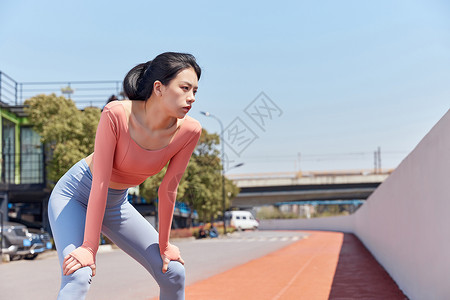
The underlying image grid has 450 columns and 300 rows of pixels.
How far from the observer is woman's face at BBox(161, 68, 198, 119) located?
3.48m

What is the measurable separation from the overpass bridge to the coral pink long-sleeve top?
62.2 meters

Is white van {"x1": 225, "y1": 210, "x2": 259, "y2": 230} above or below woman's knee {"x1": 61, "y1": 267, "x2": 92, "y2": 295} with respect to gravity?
below

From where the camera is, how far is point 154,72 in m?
3.57

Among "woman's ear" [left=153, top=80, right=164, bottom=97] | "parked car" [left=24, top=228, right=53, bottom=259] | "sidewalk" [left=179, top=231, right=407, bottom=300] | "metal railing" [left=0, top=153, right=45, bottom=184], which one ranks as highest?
"woman's ear" [left=153, top=80, right=164, bottom=97]

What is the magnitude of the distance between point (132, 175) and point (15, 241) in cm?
1844

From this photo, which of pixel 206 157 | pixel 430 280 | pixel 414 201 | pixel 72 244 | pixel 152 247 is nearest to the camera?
pixel 72 244

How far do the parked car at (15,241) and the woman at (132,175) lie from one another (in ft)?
58.8

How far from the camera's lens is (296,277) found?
12.9 metres

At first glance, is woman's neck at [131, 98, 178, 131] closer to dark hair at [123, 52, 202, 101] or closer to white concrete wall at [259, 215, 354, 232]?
dark hair at [123, 52, 202, 101]

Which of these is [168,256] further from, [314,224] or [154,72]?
[314,224]

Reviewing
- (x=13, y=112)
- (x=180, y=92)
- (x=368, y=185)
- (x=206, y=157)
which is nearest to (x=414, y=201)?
(x=180, y=92)

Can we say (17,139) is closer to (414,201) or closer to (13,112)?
(13,112)

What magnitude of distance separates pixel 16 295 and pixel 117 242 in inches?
293

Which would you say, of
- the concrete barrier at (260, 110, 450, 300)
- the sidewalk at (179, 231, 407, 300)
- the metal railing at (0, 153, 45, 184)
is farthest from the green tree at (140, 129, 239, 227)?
the concrete barrier at (260, 110, 450, 300)
